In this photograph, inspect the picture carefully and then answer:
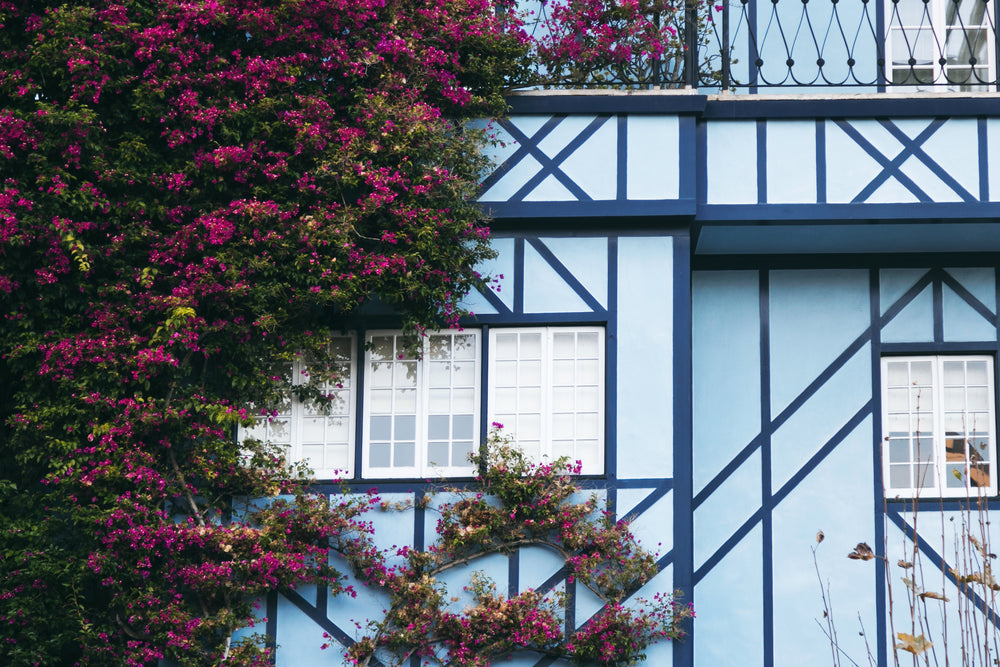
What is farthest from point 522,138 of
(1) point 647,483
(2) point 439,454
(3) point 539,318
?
(1) point 647,483

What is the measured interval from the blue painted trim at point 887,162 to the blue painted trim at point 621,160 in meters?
1.68

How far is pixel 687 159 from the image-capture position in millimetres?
8859

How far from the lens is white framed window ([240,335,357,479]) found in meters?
8.91

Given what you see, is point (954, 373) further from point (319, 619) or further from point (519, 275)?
point (319, 619)

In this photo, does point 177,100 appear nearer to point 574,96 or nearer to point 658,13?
point 574,96

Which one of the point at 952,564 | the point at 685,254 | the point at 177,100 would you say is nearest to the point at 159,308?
the point at 177,100

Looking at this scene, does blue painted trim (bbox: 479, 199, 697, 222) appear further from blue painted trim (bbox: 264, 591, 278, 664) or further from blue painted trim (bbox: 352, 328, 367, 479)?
blue painted trim (bbox: 264, 591, 278, 664)

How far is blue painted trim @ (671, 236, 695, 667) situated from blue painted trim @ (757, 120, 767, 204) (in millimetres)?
678

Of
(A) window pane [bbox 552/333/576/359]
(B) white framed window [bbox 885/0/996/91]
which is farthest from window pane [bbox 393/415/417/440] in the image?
(B) white framed window [bbox 885/0/996/91]

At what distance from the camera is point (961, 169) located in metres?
8.98

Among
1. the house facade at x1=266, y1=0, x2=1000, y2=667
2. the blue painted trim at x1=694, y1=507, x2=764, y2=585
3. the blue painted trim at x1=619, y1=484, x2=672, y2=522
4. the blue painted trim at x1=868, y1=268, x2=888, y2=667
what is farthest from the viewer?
the blue painted trim at x1=694, y1=507, x2=764, y2=585

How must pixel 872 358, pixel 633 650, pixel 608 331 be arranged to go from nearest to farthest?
pixel 633 650 → pixel 608 331 → pixel 872 358

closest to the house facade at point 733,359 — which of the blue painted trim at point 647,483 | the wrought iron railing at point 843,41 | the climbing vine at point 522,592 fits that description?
the blue painted trim at point 647,483

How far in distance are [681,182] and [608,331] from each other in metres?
1.27
